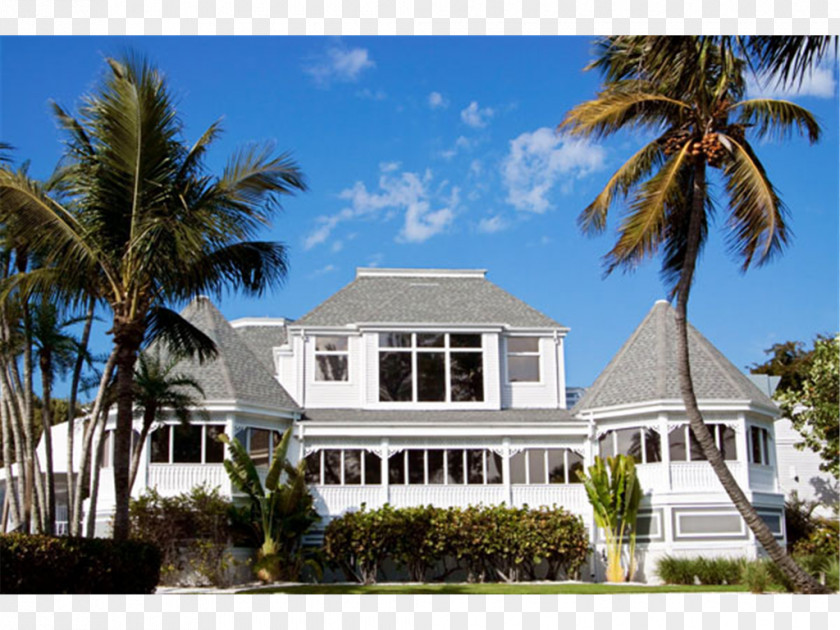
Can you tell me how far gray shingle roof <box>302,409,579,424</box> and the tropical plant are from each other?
10.3 feet

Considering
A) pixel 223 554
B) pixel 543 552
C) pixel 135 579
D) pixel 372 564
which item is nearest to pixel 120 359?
pixel 135 579

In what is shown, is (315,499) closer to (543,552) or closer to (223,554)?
(223,554)

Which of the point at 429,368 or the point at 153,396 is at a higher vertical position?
the point at 429,368

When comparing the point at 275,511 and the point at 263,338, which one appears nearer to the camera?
the point at 275,511

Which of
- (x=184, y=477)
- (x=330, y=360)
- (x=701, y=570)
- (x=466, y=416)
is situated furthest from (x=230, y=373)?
(x=701, y=570)

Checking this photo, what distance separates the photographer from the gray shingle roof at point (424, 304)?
32.9 m

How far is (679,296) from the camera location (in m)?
19.8

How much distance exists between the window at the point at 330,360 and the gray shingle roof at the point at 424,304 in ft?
2.09

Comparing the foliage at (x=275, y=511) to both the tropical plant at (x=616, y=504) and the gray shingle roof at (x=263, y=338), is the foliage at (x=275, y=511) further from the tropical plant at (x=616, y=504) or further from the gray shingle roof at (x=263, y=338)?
the gray shingle roof at (x=263, y=338)

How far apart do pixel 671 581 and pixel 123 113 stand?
1793cm

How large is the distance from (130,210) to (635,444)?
1705cm

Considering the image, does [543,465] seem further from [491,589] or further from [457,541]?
[491,589]

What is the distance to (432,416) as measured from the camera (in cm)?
3109

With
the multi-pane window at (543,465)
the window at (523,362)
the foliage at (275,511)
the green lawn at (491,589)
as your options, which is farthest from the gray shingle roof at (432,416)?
the green lawn at (491,589)
